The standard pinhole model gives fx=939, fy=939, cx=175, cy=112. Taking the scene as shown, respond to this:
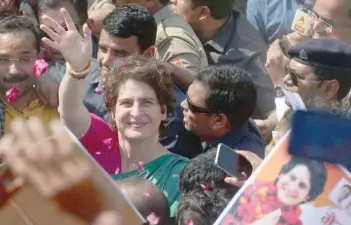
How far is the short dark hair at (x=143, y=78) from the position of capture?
361 centimetres

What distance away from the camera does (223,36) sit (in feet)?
16.0

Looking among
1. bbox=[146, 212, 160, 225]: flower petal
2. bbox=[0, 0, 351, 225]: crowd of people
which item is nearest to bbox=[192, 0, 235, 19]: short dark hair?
bbox=[0, 0, 351, 225]: crowd of people

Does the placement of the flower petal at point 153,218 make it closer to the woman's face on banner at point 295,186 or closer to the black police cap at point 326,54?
the woman's face on banner at point 295,186

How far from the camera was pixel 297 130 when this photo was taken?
2.02 meters

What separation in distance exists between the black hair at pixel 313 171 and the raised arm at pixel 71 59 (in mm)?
1420

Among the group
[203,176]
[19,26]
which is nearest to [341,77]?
[203,176]

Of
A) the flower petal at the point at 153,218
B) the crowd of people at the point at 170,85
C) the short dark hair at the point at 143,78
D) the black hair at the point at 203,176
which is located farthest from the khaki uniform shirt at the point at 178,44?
the flower petal at the point at 153,218

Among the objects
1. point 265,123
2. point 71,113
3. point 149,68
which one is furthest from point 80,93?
point 265,123

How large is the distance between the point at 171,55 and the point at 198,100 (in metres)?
0.60

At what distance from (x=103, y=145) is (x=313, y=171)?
5.25 feet

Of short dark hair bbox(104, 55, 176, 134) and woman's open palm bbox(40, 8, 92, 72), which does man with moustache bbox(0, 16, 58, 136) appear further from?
woman's open palm bbox(40, 8, 92, 72)

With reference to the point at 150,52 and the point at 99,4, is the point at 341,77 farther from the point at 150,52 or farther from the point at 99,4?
the point at 99,4

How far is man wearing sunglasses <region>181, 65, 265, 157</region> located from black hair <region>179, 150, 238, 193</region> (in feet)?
2.37

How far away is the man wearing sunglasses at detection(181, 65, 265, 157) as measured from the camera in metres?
3.86
